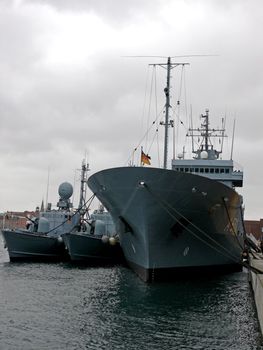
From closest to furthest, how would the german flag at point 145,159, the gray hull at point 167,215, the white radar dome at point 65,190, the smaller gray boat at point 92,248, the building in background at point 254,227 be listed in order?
the gray hull at point 167,215 < the german flag at point 145,159 < the smaller gray boat at point 92,248 < the white radar dome at point 65,190 < the building in background at point 254,227

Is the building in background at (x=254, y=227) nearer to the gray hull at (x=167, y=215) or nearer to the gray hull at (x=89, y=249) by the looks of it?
the gray hull at (x=89, y=249)

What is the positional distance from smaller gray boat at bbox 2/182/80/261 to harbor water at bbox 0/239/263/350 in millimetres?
7367

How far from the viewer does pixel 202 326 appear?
11.0 meters

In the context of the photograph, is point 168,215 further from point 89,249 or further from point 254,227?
point 254,227

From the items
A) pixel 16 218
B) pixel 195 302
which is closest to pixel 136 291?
pixel 195 302

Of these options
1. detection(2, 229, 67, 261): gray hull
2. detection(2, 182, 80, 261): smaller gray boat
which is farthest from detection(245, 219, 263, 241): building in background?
detection(2, 229, 67, 261): gray hull

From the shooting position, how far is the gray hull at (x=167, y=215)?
15133mm

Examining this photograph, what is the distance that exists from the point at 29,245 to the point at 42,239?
33.5 inches

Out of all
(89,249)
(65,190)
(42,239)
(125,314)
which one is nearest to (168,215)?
(125,314)

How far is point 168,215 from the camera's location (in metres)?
15.6

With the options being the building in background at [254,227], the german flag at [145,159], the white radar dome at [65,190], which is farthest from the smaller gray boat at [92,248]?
the building in background at [254,227]

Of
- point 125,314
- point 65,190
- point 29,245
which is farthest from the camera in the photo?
point 65,190

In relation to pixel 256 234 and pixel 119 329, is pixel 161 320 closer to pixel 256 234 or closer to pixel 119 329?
pixel 119 329

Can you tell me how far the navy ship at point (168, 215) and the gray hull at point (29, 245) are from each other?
9417 millimetres
